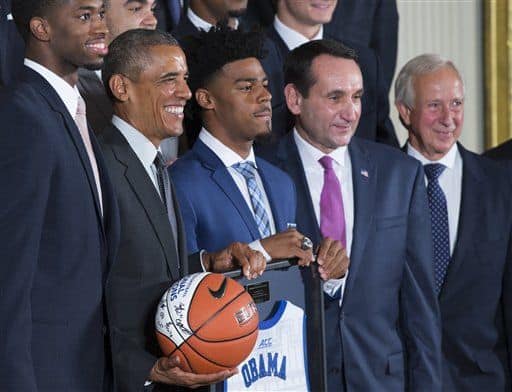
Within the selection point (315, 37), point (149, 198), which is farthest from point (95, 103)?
point (315, 37)

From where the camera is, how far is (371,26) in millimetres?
4895

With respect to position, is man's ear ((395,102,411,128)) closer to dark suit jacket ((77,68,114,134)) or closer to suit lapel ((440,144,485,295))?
suit lapel ((440,144,485,295))

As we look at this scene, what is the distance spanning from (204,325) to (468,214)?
1546mm

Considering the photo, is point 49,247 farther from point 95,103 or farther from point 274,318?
point 95,103

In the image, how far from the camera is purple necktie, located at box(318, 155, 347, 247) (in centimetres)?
364

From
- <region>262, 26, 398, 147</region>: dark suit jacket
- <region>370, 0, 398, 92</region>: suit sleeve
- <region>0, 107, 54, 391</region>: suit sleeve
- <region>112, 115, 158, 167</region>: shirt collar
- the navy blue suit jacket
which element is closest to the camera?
<region>0, 107, 54, 391</region>: suit sleeve

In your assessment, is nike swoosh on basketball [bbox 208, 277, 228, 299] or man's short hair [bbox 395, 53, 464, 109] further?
man's short hair [bbox 395, 53, 464, 109]

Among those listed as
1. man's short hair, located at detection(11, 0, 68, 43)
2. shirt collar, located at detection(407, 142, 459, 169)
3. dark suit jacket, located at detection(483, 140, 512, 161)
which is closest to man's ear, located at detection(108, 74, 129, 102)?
man's short hair, located at detection(11, 0, 68, 43)

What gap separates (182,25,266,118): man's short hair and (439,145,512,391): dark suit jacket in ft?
3.25

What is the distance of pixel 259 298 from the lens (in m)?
3.07

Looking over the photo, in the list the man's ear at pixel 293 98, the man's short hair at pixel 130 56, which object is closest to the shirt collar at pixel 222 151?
the man's short hair at pixel 130 56

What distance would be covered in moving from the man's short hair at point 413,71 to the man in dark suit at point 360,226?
0.44m

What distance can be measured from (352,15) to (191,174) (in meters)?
1.78

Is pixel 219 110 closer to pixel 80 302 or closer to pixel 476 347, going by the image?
pixel 80 302
